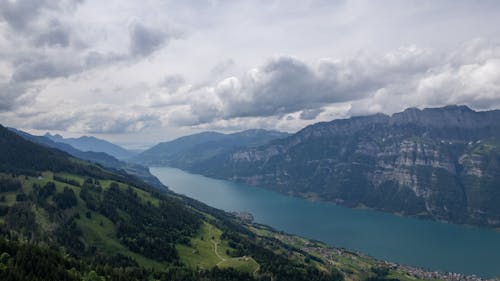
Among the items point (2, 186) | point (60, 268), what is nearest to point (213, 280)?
point (60, 268)

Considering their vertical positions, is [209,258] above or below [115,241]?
below

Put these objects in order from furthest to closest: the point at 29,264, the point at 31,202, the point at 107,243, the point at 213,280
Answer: the point at 31,202 → the point at 107,243 → the point at 213,280 → the point at 29,264

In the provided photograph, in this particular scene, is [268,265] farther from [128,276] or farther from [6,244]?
[6,244]

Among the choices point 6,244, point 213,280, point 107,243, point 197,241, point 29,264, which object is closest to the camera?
A: point 29,264

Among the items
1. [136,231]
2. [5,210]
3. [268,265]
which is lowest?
[268,265]

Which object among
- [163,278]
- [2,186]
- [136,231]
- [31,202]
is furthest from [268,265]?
[2,186]

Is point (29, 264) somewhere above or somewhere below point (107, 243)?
above

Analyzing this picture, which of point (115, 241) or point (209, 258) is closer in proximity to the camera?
point (115, 241)

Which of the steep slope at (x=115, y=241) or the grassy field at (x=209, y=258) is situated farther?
the grassy field at (x=209, y=258)

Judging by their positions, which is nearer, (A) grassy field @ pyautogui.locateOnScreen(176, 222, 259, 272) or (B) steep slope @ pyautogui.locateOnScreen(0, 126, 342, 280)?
(B) steep slope @ pyautogui.locateOnScreen(0, 126, 342, 280)

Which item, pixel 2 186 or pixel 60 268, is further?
pixel 2 186
